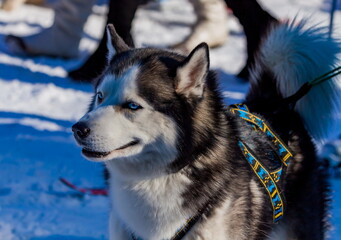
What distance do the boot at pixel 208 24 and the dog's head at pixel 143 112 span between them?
368 cm

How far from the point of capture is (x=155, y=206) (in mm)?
1805

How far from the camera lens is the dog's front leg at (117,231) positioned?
1902 mm

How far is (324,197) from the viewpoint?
2271 mm

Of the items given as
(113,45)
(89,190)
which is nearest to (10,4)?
(89,190)

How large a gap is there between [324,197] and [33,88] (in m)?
2.90

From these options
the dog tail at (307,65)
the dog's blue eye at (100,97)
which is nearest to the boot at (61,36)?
the dog tail at (307,65)

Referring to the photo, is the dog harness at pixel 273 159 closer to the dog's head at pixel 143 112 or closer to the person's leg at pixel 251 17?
the dog's head at pixel 143 112

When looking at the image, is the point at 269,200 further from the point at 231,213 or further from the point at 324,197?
the point at 324,197

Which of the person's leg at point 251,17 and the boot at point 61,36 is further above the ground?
the person's leg at point 251,17

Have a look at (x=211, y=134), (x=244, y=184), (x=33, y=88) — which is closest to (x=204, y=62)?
(x=211, y=134)

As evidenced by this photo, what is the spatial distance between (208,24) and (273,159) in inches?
147

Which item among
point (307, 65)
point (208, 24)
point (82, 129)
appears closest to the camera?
point (82, 129)

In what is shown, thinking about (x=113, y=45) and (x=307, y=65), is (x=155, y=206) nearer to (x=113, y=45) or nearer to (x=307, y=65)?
(x=113, y=45)

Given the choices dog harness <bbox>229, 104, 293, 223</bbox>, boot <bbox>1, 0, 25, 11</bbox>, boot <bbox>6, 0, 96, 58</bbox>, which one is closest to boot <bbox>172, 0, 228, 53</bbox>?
boot <bbox>6, 0, 96, 58</bbox>
